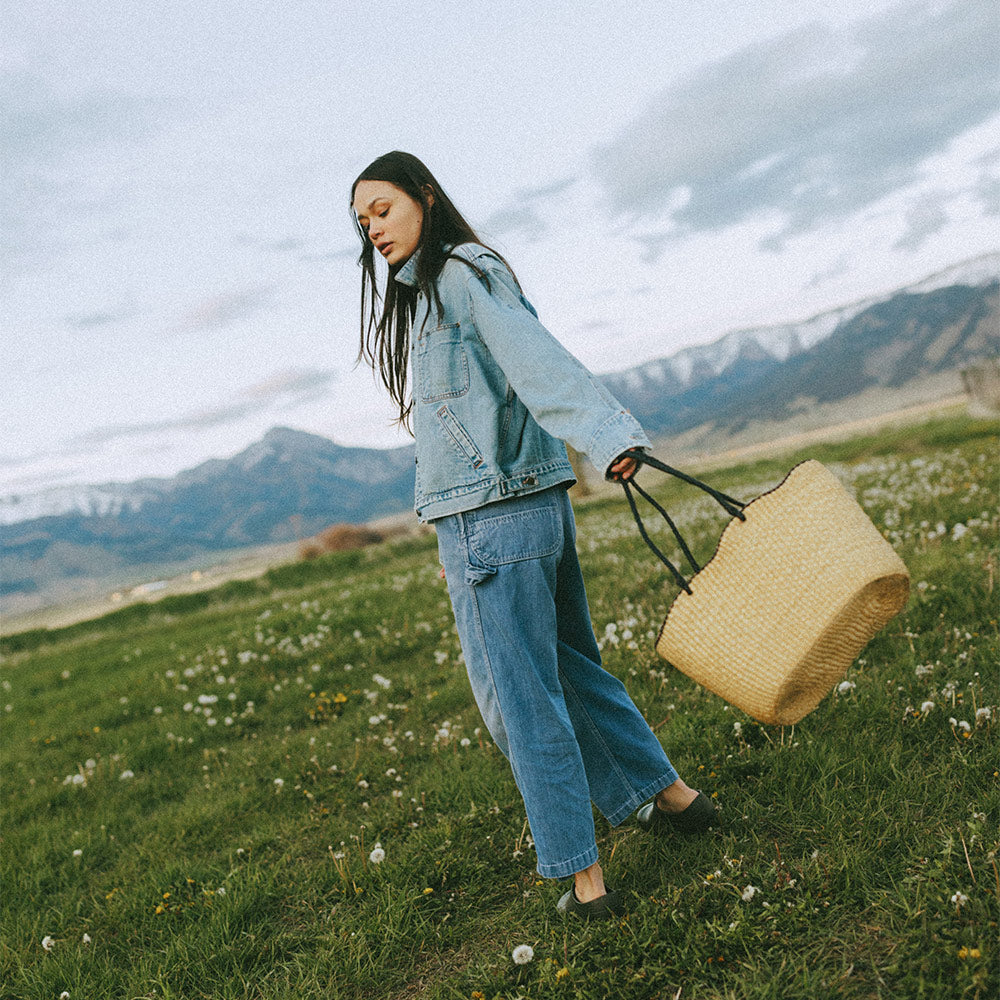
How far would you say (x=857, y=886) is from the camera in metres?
2.89

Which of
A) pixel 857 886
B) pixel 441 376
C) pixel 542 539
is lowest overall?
pixel 857 886

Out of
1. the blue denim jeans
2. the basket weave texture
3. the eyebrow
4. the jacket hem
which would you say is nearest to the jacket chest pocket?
the jacket hem

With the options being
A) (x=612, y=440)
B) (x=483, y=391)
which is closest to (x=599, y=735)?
(x=612, y=440)

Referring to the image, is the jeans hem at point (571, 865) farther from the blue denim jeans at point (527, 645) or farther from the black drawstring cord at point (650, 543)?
the black drawstring cord at point (650, 543)

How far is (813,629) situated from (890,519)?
7142 millimetres

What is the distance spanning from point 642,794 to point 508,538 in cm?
149

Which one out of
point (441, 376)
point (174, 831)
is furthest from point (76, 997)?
point (441, 376)

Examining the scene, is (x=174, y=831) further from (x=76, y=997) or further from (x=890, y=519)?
(x=890, y=519)

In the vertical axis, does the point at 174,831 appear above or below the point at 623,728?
below

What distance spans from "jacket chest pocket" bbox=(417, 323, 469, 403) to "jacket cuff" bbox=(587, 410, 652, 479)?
0.66 metres

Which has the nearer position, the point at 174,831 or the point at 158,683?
the point at 174,831

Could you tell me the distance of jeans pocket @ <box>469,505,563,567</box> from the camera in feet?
9.53

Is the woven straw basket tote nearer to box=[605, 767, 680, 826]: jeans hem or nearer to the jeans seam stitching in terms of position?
the jeans seam stitching

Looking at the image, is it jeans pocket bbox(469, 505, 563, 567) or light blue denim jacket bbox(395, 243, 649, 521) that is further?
jeans pocket bbox(469, 505, 563, 567)
